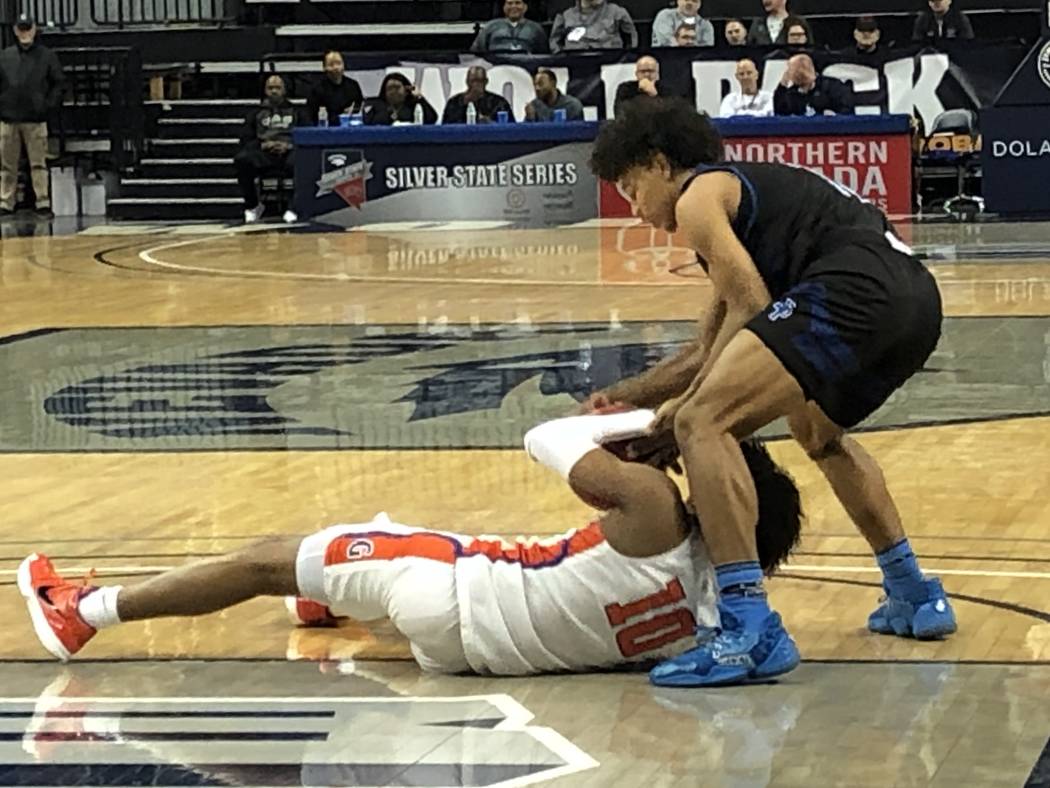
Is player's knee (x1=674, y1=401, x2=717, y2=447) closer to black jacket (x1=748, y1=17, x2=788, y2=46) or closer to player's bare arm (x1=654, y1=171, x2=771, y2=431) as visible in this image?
player's bare arm (x1=654, y1=171, x2=771, y2=431)

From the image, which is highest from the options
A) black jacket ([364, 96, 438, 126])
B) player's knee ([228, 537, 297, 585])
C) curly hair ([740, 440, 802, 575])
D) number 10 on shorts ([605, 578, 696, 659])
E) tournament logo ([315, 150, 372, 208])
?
curly hair ([740, 440, 802, 575])

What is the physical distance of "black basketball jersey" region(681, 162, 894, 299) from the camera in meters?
4.83

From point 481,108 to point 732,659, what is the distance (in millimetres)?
16017

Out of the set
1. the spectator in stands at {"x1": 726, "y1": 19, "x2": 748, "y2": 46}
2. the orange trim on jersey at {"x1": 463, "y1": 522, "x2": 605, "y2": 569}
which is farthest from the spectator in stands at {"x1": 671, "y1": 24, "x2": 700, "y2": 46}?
the orange trim on jersey at {"x1": 463, "y1": 522, "x2": 605, "y2": 569}

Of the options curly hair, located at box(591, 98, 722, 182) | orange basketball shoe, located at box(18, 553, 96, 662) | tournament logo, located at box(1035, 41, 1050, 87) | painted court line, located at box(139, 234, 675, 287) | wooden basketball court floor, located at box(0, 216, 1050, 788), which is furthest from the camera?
tournament logo, located at box(1035, 41, 1050, 87)

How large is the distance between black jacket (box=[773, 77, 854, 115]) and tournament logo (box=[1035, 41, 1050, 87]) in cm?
173

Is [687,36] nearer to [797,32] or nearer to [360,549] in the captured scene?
[797,32]

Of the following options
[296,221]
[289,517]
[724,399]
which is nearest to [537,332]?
[289,517]

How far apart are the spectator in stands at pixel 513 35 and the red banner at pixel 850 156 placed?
3.05 meters

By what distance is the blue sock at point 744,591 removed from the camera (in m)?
4.58

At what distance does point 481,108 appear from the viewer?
796 inches

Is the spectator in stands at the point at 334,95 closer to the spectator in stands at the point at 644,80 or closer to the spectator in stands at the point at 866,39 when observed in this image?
the spectator in stands at the point at 644,80

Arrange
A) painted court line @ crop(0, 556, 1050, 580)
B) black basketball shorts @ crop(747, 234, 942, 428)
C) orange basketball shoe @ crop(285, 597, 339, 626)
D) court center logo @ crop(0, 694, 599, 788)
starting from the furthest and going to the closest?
painted court line @ crop(0, 556, 1050, 580), orange basketball shoe @ crop(285, 597, 339, 626), black basketball shorts @ crop(747, 234, 942, 428), court center logo @ crop(0, 694, 599, 788)

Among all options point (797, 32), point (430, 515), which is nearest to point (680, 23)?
point (797, 32)
